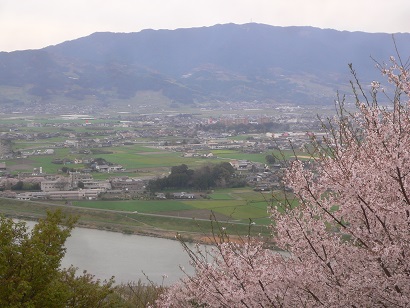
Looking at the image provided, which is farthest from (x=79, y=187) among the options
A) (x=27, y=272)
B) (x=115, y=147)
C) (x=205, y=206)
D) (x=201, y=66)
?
(x=201, y=66)

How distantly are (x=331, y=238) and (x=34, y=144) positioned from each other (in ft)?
86.6

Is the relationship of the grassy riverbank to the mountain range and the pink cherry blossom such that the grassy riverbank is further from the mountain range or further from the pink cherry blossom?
the mountain range

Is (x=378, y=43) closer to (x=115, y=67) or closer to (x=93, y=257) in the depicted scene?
(x=115, y=67)

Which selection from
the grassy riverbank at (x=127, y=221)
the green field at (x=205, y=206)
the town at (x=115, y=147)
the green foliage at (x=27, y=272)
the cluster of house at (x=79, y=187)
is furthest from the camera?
the town at (x=115, y=147)

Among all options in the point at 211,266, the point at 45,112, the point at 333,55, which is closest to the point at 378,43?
the point at 333,55

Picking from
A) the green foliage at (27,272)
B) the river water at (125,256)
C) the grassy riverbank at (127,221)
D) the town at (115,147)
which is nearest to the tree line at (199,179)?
the town at (115,147)

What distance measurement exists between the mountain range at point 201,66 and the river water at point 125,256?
38420 mm

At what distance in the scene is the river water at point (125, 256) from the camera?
944 cm

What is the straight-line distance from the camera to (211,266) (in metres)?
2.56

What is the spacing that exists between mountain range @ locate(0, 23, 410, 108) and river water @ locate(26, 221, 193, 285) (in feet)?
126

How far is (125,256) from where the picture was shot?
1073 centimetres

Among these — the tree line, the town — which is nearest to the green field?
the town

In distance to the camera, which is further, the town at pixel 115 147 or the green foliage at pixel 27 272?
the town at pixel 115 147

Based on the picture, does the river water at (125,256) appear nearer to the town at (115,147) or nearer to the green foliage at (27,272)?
the town at (115,147)
